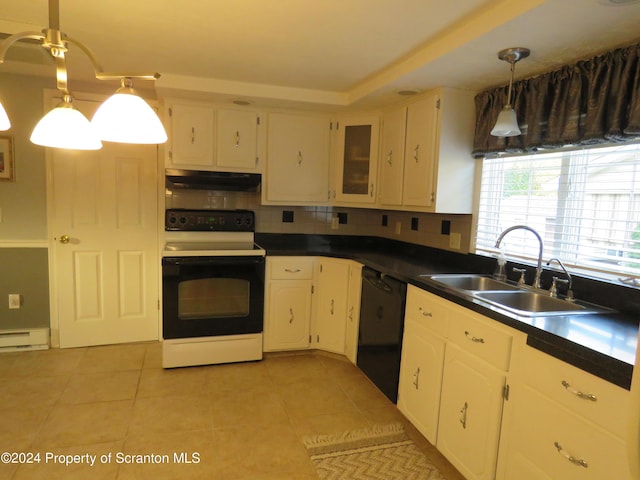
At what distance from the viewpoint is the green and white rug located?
1.94 m

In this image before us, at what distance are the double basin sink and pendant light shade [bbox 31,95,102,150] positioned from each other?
5.33ft

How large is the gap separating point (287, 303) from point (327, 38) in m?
1.93

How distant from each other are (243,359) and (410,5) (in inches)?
101

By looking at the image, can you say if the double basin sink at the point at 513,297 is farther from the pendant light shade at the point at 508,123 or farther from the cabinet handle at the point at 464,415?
the pendant light shade at the point at 508,123

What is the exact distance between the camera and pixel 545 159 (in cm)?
223

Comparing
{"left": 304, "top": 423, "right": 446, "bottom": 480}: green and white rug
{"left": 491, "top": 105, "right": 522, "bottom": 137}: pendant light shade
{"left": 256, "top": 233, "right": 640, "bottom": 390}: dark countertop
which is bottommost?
{"left": 304, "top": 423, "right": 446, "bottom": 480}: green and white rug

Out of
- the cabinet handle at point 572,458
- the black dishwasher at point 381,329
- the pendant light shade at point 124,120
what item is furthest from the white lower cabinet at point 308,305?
the pendant light shade at point 124,120

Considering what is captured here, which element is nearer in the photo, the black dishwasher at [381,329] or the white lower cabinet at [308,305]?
the black dishwasher at [381,329]

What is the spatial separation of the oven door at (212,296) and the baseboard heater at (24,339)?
114cm

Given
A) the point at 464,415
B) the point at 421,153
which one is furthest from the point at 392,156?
the point at 464,415

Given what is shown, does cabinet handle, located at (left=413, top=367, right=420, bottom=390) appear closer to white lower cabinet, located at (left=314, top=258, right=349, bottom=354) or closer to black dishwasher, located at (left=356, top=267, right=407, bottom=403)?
→ black dishwasher, located at (left=356, top=267, right=407, bottom=403)

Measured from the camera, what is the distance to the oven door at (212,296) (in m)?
2.82

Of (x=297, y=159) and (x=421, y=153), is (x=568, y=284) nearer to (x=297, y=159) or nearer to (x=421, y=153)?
(x=421, y=153)

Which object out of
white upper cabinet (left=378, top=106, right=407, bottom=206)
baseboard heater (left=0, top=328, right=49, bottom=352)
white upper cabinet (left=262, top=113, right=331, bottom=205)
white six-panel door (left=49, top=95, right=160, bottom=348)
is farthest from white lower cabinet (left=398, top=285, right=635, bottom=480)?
baseboard heater (left=0, top=328, right=49, bottom=352)
